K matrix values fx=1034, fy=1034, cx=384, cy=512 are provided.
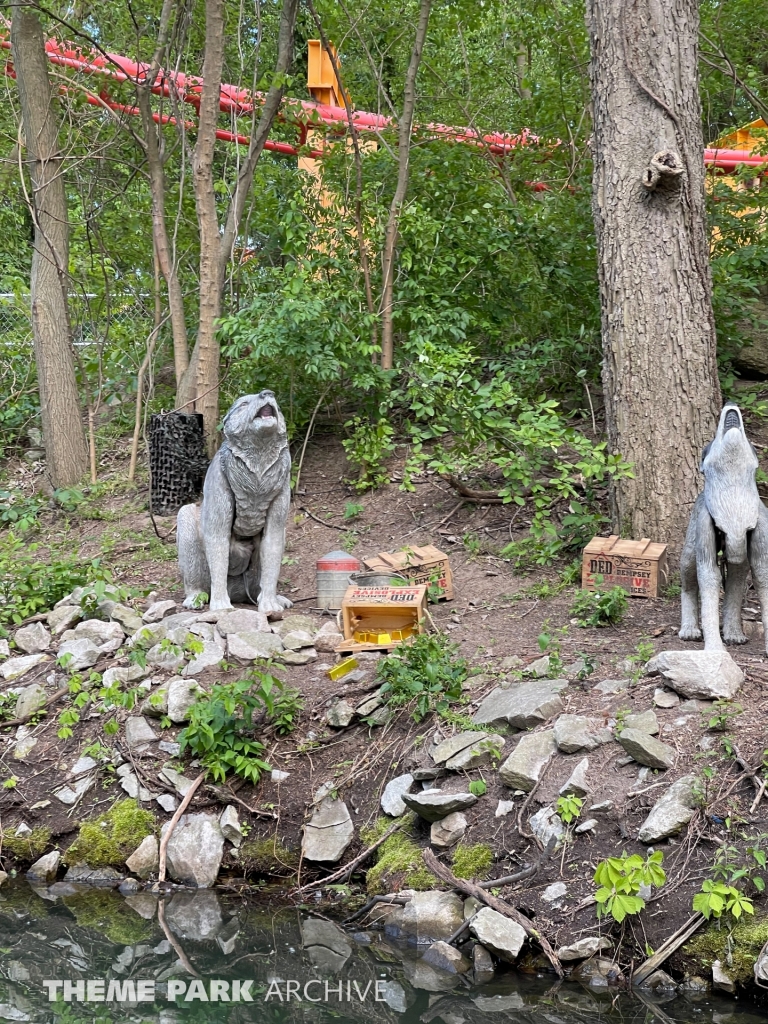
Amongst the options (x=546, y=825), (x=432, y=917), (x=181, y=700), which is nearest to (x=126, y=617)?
(x=181, y=700)

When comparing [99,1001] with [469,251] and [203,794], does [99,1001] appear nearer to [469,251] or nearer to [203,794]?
[203,794]

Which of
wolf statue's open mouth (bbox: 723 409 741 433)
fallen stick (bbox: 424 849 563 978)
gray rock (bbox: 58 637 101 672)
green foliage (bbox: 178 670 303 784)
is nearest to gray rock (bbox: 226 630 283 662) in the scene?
green foliage (bbox: 178 670 303 784)

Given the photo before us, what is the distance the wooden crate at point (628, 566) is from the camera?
6.12 m

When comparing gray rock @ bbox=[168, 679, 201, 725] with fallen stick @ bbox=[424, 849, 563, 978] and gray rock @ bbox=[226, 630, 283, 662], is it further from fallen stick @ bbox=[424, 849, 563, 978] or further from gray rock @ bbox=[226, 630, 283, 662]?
fallen stick @ bbox=[424, 849, 563, 978]

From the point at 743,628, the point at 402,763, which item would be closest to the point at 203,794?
the point at 402,763

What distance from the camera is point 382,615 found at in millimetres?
6043

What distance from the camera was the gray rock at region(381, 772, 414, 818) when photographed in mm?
4801

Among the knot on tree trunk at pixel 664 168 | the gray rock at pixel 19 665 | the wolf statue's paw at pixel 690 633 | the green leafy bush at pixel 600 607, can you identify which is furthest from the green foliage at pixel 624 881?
the knot on tree trunk at pixel 664 168

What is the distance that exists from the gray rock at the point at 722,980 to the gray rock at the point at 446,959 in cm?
91

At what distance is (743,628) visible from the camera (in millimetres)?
5465

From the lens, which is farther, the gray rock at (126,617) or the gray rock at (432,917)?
the gray rock at (126,617)

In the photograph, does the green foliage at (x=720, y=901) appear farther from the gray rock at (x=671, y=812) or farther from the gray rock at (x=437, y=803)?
the gray rock at (x=437, y=803)

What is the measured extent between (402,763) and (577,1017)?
1.55 metres

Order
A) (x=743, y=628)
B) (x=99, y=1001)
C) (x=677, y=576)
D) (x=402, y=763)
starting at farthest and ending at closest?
(x=677, y=576), (x=743, y=628), (x=402, y=763), (x=99, y=1001)
